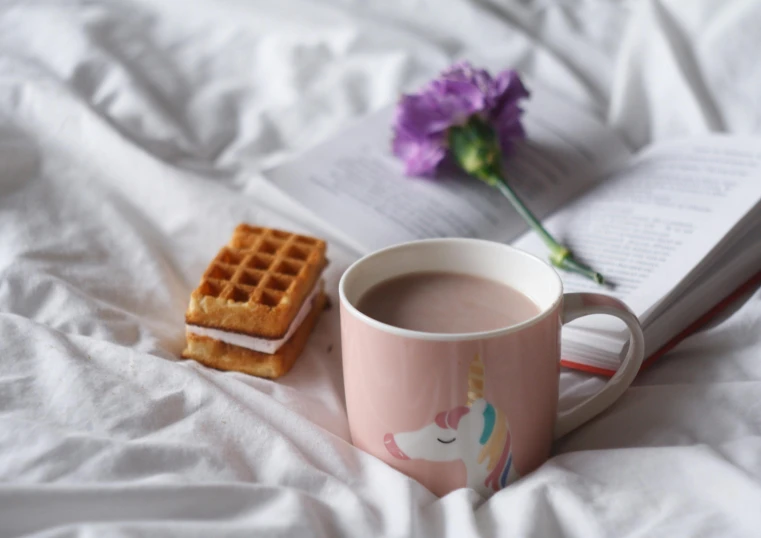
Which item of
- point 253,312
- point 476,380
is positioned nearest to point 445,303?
point 476,380

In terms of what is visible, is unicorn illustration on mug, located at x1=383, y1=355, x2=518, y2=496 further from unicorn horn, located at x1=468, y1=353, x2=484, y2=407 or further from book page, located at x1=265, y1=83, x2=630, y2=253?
book page, located at x1=265, y1=83, x2=630, y2=253

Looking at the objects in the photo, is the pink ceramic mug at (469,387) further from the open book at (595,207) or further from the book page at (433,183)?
the book page at (433,183)

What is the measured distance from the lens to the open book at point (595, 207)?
0.74 m

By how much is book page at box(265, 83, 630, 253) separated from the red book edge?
0.76 feet

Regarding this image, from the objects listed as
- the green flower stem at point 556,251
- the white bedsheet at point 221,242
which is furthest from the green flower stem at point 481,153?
the white bedsheet at point 221,242

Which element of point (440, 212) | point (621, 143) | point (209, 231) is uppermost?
point (621, 143)

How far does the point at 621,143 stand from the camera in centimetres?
105

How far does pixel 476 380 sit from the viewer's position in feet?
Result: 1.80

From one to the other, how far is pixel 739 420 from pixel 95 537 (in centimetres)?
47

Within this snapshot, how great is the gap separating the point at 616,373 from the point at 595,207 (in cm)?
32

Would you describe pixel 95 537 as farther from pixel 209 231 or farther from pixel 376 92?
pixel 376 92

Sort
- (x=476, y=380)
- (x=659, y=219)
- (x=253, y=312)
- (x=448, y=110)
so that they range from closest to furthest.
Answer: (x=476, y=380) → (x=253, y=312) → (x=659, y=219) → (x=448, y=110)

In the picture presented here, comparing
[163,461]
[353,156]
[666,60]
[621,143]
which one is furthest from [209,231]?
[666,60]

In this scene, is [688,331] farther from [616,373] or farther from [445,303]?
[445,303]
